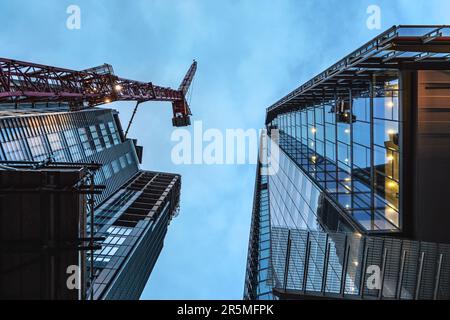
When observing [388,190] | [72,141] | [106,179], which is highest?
[72,141]

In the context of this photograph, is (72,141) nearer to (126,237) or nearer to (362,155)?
(126,237)

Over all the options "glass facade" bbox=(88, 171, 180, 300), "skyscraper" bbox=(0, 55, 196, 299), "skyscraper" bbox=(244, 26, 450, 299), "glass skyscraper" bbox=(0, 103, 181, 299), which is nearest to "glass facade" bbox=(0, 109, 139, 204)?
"glass skyscraper" bbox=(0, 103, 181, 299)

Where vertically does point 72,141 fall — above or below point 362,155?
above

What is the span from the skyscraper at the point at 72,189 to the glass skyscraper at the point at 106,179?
22cm

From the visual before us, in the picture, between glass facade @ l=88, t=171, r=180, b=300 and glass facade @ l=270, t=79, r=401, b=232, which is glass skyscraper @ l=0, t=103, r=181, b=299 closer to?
glass facade @ l=88, t=171, r=180, b=300

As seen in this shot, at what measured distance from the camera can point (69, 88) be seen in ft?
117

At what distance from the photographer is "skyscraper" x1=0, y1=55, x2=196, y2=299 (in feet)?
28.2

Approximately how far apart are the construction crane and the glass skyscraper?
21.3 ft

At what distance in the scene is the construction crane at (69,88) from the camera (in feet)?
81.6

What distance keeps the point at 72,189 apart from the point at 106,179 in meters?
74.4

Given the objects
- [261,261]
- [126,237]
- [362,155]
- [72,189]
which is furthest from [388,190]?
[126,237]

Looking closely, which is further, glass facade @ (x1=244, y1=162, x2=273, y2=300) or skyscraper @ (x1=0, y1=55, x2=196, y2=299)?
glass facade @ (x1=244, y1=162, x2=273, y2=300)
